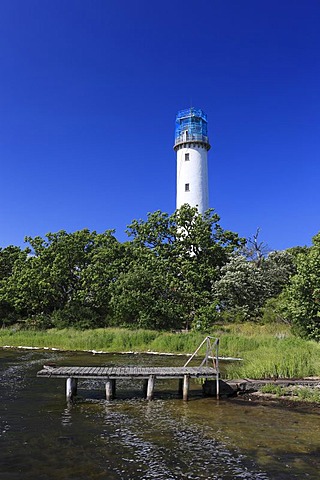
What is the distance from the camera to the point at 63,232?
40.9 meters

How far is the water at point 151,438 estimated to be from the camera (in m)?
7.84

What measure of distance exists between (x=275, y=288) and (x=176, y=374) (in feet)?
81.9

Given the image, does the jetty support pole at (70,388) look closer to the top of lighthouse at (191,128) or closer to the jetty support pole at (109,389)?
the jetty support pole at (109,389)

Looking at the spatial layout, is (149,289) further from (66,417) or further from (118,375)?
(66,417)

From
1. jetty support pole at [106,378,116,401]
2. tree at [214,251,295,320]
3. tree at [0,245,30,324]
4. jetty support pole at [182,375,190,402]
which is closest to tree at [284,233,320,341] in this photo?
tree at [214,251,295,320]

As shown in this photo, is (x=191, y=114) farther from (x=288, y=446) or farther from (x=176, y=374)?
(x=288, y=446)

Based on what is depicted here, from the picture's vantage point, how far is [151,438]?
9609 millimetres

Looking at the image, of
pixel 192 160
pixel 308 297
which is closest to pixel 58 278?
pixel 192 160

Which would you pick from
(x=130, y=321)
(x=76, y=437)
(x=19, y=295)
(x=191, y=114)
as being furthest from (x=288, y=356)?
(x=191, y=114)

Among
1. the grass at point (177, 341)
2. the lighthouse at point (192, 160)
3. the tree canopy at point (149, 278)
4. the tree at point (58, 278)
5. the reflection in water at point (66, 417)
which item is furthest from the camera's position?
the lighthouse at point (192, 160)

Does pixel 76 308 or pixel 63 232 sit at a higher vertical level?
pixel 63 232

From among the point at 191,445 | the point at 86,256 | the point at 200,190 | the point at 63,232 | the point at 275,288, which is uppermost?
the point at 200,190

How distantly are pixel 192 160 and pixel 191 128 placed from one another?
3.96 m

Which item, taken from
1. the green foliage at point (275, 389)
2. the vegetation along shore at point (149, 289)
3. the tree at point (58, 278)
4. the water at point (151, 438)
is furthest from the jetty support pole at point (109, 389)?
the tree at point (58, 278)
